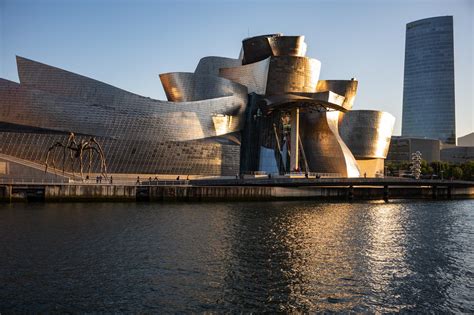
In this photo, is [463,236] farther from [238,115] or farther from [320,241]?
[238,115]

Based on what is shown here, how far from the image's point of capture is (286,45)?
5256 centimetres

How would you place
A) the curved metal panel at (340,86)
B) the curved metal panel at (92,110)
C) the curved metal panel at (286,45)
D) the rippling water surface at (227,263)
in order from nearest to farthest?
1. the rippling water surface at (227,263)
2. the curved metal panel at (92,110)
3. the curved metal panel at (286,45)
4. the curved metal panel at (340,86)

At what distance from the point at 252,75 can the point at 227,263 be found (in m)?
39.3

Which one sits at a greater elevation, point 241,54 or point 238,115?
point 241,54

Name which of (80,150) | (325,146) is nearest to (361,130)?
(325,146)

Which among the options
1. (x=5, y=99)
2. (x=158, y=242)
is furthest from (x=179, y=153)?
(x=158, y=242)

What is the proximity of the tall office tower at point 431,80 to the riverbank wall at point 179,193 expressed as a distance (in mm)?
128211

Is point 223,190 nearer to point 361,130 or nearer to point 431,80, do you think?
point 361,130

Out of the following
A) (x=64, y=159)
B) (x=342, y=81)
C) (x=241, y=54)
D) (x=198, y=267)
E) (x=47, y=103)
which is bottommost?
(x=198, y=267)

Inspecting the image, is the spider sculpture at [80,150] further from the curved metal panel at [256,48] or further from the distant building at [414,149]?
the distant building at [414,149]

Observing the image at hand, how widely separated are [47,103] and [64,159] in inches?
191

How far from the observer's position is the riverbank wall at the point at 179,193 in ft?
102

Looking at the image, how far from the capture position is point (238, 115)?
48.3 m

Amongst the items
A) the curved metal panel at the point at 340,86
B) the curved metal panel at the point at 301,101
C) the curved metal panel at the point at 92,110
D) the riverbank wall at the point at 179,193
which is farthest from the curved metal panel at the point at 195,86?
the riverbank wall at the point at 179,193
